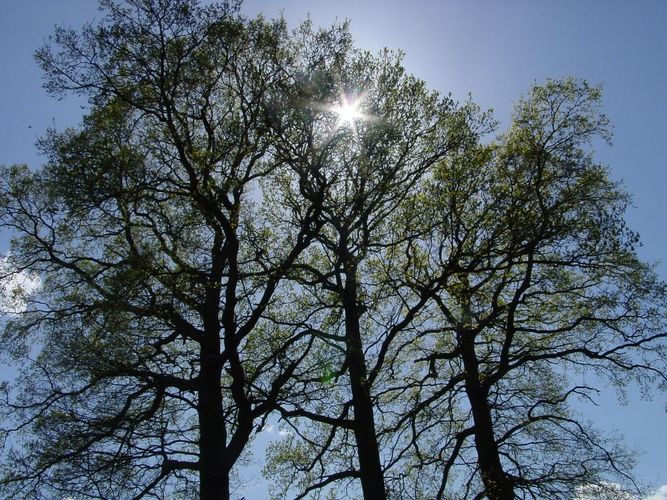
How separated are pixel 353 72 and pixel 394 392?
943 centimetres

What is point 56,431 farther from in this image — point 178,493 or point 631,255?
point 631,255

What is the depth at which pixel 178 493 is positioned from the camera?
14.5 metres

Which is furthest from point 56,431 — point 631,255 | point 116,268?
point 631,255

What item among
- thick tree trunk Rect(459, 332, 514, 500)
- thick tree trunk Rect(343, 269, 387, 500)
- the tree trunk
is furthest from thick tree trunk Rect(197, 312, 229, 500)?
thick tree trunk Rect(459, 332, 514, 500)

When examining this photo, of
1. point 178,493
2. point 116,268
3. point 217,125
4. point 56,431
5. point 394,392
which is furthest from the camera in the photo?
point 394,392

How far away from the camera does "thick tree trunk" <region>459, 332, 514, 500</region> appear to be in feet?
49.0

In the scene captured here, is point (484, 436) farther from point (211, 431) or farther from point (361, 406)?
point (211, 431)

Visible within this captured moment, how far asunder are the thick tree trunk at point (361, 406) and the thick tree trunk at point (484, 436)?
2623 millimetres

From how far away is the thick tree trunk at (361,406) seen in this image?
14797mm

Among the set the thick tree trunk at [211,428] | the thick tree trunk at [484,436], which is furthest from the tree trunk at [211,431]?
the thick tree trunk at [484,436]

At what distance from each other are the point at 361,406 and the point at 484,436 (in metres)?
3.45

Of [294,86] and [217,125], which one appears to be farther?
[217,125]

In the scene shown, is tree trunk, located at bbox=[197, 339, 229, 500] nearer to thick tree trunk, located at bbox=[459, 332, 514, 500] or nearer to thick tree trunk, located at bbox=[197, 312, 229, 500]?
thick tree trunk, located at bbox=[197, 312, 229, 500]

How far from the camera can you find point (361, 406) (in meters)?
15.7
